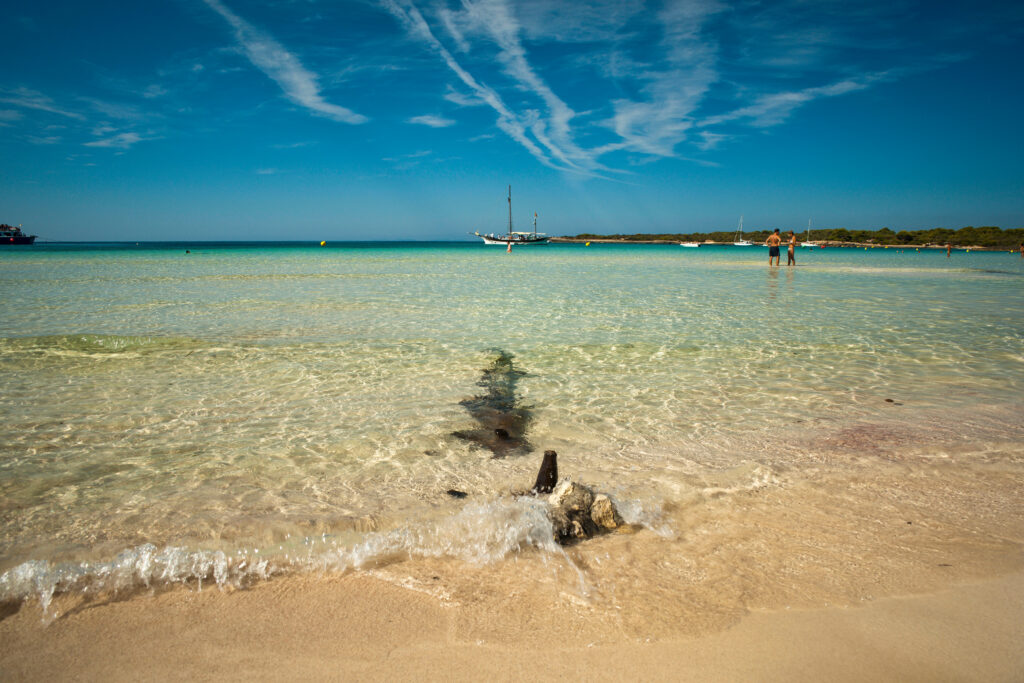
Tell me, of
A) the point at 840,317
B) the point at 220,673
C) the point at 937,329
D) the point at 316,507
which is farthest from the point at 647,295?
the point at 220,673

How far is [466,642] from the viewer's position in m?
2.31

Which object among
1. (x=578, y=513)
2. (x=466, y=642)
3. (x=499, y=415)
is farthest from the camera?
(x=499, y=415)

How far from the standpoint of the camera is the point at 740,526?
3.29 metres

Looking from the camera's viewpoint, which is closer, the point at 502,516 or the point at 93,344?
the point at 502,516

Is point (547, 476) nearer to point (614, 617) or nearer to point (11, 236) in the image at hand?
point (614, 617)

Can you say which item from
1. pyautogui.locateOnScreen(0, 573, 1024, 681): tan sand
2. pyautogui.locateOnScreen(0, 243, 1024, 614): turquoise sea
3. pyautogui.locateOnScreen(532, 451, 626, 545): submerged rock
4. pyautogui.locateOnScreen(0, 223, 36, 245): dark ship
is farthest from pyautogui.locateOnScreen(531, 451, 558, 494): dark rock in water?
pyautogui.locateOnScreen(0, 223, 36, 245): dark ship

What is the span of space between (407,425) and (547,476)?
2.24 m

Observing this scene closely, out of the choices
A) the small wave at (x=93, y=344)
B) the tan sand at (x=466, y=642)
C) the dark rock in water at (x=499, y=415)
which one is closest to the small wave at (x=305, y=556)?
the tan sand at (x=466, y=642)

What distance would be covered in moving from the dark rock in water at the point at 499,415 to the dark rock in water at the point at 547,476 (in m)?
0.99

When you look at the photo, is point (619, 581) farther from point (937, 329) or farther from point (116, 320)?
point (116, 320)

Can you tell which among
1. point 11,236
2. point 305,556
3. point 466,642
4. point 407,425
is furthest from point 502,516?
point 11,236

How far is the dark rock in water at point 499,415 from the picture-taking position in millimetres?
4773

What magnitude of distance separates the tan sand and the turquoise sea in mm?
337

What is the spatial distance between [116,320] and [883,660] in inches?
550
